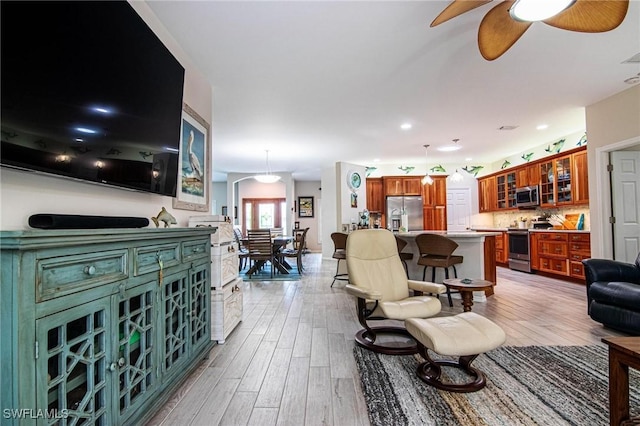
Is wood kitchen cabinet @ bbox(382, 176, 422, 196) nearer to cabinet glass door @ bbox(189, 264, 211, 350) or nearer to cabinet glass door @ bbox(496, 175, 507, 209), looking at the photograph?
cabinet glass door @ bbox(496, 175, 507, 209)

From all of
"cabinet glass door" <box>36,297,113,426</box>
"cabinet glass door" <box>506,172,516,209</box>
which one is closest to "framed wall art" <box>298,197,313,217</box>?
"cabinet glass door" <box>506,172,516,209</box>

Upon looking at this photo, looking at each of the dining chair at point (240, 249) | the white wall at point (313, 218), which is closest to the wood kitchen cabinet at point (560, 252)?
the dining chair at point (240, 249)

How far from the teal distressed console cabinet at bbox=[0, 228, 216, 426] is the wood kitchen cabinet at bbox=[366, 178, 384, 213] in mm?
6981

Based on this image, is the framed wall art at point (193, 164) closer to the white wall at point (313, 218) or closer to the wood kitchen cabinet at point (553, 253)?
the wood kitchen cabinet at point (553, 253)

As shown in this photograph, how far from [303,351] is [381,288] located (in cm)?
90

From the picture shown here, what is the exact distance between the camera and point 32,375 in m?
1.01

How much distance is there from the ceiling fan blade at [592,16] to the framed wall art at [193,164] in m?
2.86

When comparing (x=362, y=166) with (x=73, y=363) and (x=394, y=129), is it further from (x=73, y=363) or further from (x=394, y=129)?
(x=73, y=363)

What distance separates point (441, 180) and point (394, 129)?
379 centimetres

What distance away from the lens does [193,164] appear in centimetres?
300

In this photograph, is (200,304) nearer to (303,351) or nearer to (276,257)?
(303,351)

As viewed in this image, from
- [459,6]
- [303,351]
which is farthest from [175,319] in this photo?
[459,6]

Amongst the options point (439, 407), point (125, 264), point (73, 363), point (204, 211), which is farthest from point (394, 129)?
point (73, 363)

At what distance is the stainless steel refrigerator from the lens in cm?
838
